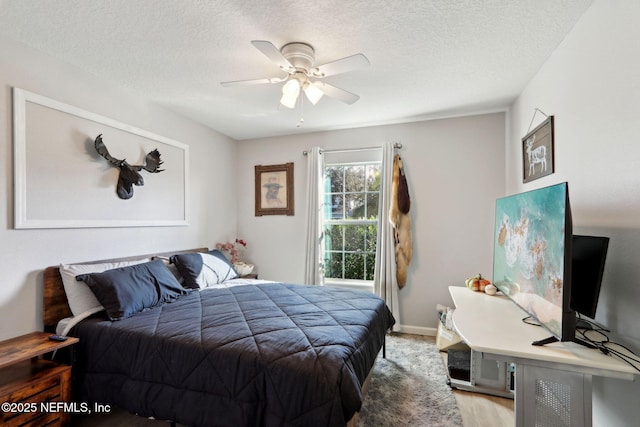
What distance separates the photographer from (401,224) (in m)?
3.36

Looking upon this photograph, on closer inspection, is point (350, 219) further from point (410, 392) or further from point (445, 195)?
point (410, 392)

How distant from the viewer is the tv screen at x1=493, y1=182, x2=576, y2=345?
3.97 ft

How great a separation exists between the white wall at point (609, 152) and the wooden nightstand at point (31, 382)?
9.54 ft

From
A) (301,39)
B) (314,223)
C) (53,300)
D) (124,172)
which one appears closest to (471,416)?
(314,223)

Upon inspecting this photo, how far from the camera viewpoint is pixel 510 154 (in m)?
3.00

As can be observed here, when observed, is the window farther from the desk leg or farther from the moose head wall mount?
the desk leg

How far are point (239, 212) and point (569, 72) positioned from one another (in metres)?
3.77

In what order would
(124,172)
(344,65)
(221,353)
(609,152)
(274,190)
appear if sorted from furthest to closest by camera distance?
(274,190)
(124,172)
(344,65)
(221,353)
(609,152)

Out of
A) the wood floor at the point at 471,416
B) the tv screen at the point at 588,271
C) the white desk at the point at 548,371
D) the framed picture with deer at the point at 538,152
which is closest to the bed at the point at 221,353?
the wood floor at the point at 471,416

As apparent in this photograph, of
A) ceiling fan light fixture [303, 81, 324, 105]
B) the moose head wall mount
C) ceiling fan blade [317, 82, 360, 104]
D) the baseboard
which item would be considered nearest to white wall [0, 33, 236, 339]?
the moose head wall mount

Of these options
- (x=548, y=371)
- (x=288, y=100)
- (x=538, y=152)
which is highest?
(x=288, y=100)

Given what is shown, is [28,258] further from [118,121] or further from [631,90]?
[631,90]

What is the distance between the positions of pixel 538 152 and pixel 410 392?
211 cm

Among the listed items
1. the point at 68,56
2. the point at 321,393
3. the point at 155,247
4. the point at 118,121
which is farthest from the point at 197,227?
the point at 321,393
